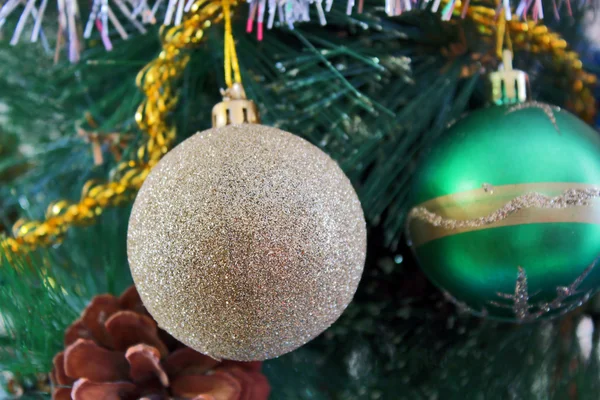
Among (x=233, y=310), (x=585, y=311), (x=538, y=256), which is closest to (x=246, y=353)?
(x=233, y=310)

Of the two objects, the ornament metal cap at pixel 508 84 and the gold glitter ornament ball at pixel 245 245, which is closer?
the gold glitter ornament ball at pixel 245 245

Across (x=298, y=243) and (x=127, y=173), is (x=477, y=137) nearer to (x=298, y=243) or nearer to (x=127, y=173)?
(x=298, y=243)

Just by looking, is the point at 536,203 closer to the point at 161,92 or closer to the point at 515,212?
the point at 515,212

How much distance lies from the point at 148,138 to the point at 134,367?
0.19 meters

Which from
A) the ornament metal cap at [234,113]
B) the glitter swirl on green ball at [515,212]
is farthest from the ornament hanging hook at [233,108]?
the glitter swirl on green ball at [515,212]

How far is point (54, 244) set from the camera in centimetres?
45

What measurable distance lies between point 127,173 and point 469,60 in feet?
1.02

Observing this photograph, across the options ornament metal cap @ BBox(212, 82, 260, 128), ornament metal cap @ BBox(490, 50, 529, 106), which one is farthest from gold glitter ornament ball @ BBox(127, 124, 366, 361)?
ornament metal cap @ BBox(490, 50, 529, 106)

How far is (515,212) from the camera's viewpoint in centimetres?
35

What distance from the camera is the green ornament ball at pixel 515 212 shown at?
350 mm

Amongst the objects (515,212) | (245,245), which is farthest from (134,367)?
(515,212)

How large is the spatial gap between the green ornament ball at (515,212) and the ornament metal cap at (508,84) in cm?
2

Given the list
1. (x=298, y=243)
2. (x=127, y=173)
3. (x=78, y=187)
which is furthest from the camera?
(x=78, y=187)

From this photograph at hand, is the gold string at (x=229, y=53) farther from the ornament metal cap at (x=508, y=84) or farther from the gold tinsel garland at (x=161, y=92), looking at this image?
the ornament metal cap at (x=508, y=84)
